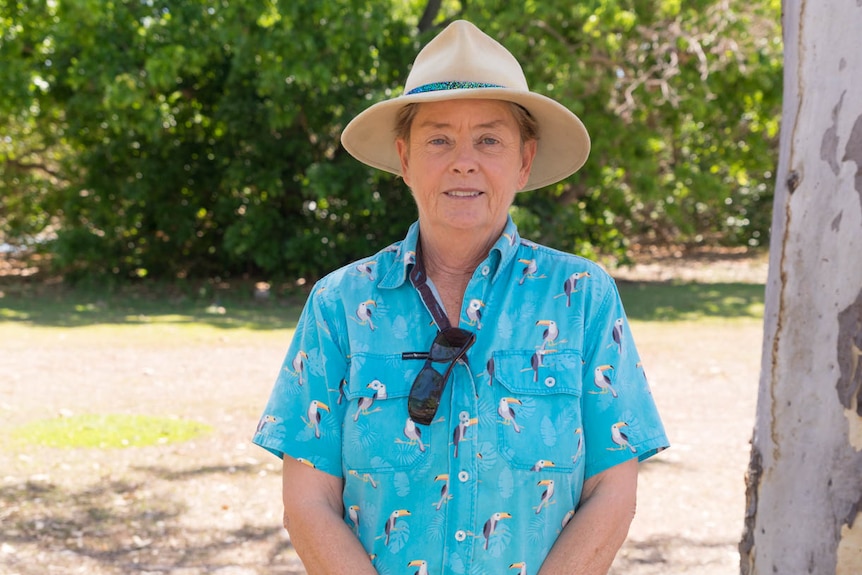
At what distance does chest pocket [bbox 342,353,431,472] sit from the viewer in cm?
211

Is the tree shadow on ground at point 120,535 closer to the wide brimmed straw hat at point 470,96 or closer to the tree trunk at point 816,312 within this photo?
the tree trunk at point 816,312

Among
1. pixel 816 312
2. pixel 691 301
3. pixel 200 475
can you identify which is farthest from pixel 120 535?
pixel 691 301

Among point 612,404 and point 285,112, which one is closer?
point 612,404

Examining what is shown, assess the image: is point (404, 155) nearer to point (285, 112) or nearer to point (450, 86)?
point (450, 86)

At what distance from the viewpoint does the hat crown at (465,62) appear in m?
2.28

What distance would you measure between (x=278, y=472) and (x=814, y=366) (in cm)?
409

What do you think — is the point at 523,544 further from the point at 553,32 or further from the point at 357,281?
the point at 553,32

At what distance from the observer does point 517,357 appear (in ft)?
7.05

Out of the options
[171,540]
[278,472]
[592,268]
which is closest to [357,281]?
[592,268]

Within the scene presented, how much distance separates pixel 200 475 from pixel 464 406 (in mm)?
4282

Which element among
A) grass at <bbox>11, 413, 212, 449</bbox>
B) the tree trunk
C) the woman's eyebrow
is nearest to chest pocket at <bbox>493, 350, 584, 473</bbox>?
the woman's eyebrow

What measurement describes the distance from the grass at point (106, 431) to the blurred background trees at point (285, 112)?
6680mm

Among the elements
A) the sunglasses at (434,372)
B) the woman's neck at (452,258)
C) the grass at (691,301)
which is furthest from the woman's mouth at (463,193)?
the grass at (691,301)

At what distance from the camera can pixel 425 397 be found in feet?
6.86
